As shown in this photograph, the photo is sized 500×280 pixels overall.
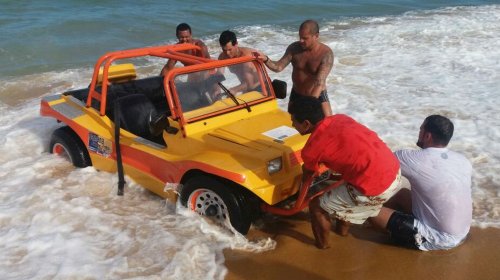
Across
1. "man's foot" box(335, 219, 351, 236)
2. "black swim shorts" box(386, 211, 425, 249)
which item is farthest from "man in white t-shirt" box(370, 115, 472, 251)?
"man's foot" box(335, 219, 351, 236)

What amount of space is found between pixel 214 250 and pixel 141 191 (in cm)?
125

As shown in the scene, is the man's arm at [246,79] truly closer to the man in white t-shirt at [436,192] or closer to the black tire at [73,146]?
the man in white t-shirt at [436,192]

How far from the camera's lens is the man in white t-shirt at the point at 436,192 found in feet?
11.5

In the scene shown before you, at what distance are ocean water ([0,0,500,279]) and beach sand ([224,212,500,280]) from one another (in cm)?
15

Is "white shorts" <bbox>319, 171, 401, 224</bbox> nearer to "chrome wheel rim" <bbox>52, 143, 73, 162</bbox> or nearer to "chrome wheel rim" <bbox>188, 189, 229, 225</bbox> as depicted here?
"chrome wheel rim" <bbox>188, 189, 229, 225</bbox>

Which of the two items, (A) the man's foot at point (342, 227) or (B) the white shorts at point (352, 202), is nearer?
(B) the white shorts at point (352, 202)

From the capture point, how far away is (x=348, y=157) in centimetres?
333

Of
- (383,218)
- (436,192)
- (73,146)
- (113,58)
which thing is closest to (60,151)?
(73,146)

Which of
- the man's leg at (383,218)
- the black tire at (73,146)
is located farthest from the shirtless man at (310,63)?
the black tire at (73,146)

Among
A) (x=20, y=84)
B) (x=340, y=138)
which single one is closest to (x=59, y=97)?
(x=340, y=138)

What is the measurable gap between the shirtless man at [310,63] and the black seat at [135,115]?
1.27 meters

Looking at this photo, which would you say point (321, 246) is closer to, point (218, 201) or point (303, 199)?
point (303, 199)

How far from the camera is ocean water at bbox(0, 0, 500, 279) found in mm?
3896

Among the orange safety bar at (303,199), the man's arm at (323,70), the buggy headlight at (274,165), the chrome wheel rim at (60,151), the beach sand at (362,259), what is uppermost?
the man's arm at (323,70)
